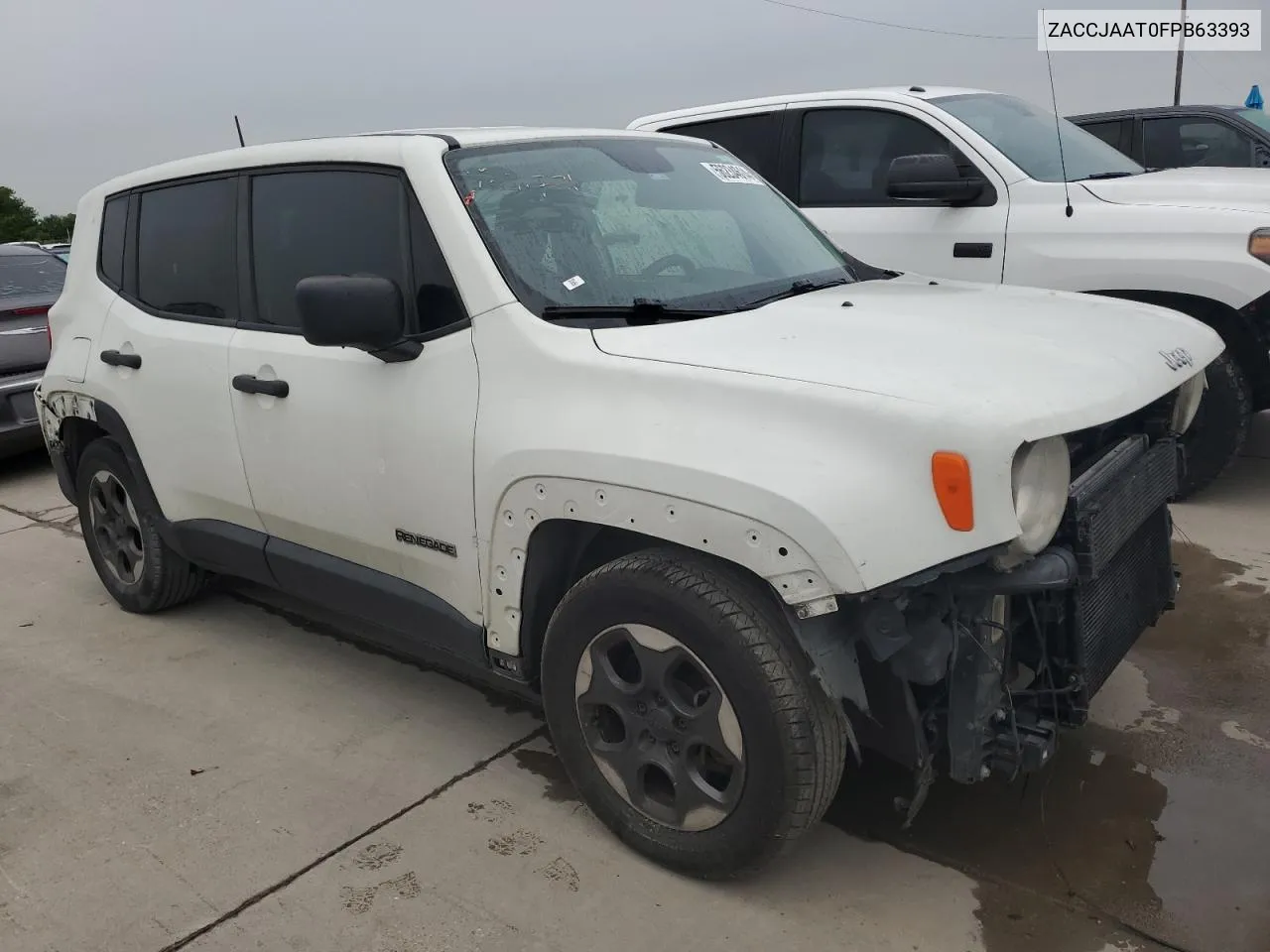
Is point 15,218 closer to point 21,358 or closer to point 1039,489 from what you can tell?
point 21,358

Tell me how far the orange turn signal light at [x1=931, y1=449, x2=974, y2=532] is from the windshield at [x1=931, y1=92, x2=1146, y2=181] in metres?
3.71

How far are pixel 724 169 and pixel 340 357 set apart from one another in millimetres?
1487

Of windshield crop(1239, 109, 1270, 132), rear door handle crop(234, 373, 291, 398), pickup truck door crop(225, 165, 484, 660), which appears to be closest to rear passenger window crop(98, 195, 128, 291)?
pickup truck door crop(225, 165, 484, 660)

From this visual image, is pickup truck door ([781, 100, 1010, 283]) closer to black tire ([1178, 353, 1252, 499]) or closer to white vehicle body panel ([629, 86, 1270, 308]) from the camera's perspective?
white vehicle body panel ([629, 86, 1270, 308])

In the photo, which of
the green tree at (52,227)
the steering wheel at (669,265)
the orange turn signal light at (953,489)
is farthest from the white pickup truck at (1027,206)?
the green tree at (52,227)

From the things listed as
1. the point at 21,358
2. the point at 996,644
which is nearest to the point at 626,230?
the point at 996,644

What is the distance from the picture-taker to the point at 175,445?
3.96 metres

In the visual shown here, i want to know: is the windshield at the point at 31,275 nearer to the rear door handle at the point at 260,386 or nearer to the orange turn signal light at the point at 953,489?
the rear door handle at the point at 260,386

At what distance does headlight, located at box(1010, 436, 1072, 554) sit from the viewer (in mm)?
2252

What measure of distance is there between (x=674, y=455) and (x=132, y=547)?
10.3ft

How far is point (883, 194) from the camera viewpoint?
18.8 feet

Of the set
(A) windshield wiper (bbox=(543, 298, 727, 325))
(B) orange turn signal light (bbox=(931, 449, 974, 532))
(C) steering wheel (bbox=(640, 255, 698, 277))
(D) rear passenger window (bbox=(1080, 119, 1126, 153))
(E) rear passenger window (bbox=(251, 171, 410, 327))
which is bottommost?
(B) orange turn signal light (bbox=(931, 449, 974, 532))

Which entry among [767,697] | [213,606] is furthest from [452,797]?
[213,606]

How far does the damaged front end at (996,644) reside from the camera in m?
2.35
